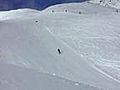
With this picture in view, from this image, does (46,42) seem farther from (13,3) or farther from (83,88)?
(13,3)

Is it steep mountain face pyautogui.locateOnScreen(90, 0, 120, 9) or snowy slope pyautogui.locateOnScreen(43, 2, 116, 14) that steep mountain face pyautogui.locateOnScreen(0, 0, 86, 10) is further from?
steep mountain face pyautogui.locateOnScreen(90, 0, 120, 9)

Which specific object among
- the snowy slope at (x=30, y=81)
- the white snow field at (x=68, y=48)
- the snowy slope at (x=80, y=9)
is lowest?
the snowy slope at (x=30, y=81)

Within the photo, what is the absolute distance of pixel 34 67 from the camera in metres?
0.93

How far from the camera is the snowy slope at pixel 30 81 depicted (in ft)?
2.65

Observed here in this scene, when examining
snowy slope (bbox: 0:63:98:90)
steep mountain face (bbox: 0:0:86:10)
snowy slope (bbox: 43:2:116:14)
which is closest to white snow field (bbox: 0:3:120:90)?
snowy slope (bbox: 0:63:98:90)

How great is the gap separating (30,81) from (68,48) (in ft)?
0.89

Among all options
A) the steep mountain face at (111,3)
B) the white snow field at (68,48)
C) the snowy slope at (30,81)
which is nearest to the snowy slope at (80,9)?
the steep mountain face at (111,3)

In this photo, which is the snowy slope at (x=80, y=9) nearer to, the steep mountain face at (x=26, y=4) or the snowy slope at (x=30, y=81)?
the steep mountain face at (x=26, y=4)

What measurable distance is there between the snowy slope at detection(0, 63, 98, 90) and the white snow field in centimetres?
3

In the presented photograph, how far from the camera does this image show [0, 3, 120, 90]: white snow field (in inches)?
35.0

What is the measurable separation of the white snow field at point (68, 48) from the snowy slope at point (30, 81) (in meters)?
0.03

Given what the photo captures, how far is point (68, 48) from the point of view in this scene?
1.03 meters

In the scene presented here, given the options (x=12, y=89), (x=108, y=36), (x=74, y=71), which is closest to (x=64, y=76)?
(x=74, y=71)

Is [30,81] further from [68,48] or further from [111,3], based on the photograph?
[111,3]
